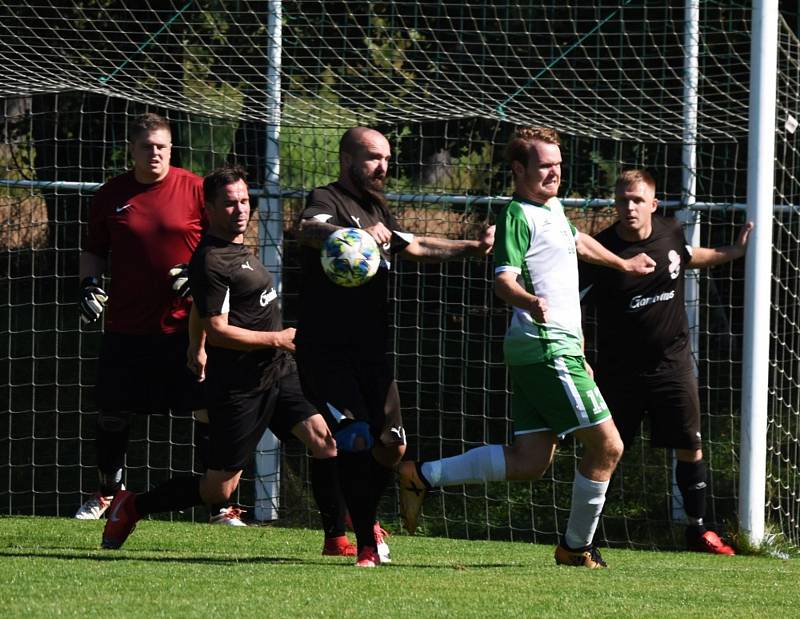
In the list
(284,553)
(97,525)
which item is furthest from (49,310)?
(284,553)

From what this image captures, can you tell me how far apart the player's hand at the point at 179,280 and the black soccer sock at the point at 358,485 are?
1828mm

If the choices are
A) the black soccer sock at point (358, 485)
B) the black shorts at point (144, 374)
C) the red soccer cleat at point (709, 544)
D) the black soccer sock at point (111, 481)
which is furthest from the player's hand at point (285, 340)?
the red soccer cleat at point (709, 544)

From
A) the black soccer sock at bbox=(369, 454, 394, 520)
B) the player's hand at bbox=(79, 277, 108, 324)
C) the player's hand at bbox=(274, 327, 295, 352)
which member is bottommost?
the black soccer sock at bbox=(369, 454, 394, 520)

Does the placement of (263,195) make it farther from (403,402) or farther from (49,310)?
(49,310)

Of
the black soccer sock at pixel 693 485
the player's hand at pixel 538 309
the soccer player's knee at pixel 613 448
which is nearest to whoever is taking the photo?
the player's hand at pixel 538 309

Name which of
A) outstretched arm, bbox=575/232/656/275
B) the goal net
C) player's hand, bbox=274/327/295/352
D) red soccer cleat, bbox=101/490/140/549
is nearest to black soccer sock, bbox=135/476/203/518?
red soccer cleat, bbox=101/490/140/549

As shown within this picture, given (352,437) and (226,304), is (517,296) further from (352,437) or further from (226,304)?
(226,304)

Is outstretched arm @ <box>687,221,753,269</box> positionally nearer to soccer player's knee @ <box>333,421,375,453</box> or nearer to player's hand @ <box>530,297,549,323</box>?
player's hand @ <box>530,297,549,323</box>

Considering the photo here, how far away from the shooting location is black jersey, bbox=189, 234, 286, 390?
241 inches

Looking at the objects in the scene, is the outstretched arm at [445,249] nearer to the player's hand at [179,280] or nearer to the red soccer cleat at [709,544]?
the player's hand at [179,280]

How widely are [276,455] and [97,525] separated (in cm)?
171

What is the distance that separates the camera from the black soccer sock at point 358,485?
5613mm

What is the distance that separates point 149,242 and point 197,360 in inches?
35.6

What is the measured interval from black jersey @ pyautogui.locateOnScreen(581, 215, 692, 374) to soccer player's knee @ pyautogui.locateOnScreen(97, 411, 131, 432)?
255 cm
